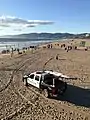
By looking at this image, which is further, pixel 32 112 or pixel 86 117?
pixel 32 112

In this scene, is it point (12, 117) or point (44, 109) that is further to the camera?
point (44, 109)

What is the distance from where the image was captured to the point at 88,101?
17.7 meters

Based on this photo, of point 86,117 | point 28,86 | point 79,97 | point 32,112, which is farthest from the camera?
point 28,86

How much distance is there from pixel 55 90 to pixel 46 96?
45.2 inches

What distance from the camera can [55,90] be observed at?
17625 millimetres

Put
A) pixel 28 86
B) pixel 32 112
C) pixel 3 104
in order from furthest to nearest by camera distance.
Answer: pixel 28 86 → pixel 3 104 → pixel 32 112

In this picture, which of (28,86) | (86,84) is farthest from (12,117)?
(86,84)

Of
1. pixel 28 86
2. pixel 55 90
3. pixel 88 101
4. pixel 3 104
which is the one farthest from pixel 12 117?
pixel 28 86

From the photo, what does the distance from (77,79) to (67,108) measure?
29.1 feet

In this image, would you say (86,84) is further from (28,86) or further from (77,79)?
(28,86)

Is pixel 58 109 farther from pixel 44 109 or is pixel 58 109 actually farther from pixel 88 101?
pixel 88 101

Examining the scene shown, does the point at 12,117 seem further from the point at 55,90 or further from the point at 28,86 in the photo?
the point at 28,86

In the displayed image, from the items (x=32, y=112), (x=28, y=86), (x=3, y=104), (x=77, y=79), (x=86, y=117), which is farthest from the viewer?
(x=77, y=79)

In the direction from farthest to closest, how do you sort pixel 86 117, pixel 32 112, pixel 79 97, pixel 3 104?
1. pixel 79 97
2. pixel 3 104
3. pixel 32 112
4. pixel 86 117
